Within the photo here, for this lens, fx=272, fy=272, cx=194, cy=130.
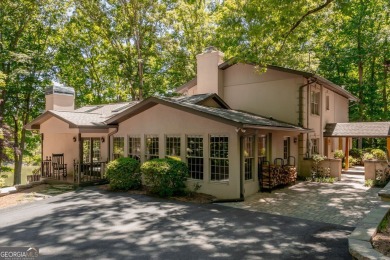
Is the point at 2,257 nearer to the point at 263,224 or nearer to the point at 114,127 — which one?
the point at 263,224

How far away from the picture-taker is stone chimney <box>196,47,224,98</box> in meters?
16.7

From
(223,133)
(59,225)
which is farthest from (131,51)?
(59,225)

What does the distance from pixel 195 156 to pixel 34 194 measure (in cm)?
745

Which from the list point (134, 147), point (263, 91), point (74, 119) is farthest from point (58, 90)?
point (263, 91)

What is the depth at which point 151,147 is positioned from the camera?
1332 cm

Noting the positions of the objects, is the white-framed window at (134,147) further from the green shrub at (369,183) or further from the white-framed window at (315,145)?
the green shrub at (369,183)

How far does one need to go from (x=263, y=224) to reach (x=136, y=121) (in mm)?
8371

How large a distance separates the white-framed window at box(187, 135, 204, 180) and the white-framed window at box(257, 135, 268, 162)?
3.06m

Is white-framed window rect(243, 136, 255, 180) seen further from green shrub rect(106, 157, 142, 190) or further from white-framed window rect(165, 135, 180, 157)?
green shrub rect(106, 157, 142, 190)

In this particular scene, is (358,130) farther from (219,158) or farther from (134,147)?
(134,147)

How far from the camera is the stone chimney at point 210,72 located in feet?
54.7

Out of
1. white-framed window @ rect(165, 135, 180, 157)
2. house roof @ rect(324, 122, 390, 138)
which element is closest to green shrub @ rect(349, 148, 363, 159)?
house roof @ rect(324, 122, 390, 138)

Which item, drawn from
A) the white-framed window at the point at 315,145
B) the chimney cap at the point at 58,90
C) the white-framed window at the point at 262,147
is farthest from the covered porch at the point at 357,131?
the chimney cap at the point at 58,90

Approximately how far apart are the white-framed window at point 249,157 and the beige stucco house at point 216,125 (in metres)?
0.04
